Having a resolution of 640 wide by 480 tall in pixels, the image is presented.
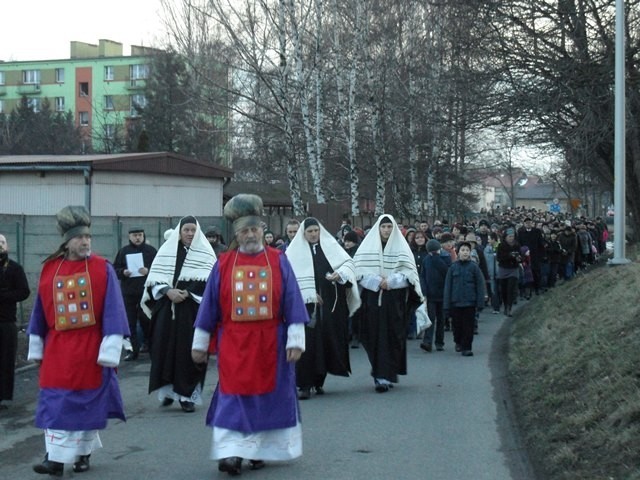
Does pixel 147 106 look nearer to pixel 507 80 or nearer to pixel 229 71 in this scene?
pixel 229 71

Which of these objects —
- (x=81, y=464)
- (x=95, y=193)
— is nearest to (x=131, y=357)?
(x=81, y=464)

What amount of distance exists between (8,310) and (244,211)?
4.01 metres

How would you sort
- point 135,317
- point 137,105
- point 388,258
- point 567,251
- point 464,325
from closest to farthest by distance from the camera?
point 388,258
point 135,317
point 464,325
point 567,251
point 137,105

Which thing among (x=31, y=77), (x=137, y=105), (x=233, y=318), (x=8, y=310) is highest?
(x=31, y=77)

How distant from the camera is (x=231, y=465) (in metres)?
7.08

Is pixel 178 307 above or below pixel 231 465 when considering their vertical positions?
above

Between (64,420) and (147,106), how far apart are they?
177 ft

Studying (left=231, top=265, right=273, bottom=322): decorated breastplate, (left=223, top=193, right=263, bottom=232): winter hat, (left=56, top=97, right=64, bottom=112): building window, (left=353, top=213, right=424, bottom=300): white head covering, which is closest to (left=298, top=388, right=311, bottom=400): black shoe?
(left=353, top=213, right=424, bottom=300): white head covering

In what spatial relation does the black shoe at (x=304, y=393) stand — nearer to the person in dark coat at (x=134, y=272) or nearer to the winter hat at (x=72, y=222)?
the person in dark coat at (x=134, y=272)

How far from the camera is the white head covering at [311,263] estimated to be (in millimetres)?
10391

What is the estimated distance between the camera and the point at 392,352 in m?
11.2

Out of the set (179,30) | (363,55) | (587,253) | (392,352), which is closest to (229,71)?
(179,30)

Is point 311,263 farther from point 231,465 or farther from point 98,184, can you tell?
point 98,184

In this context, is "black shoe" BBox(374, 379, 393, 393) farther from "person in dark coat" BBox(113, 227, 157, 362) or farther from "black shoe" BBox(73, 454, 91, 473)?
"black shoe" BBox(73, 454, 91, 473)
